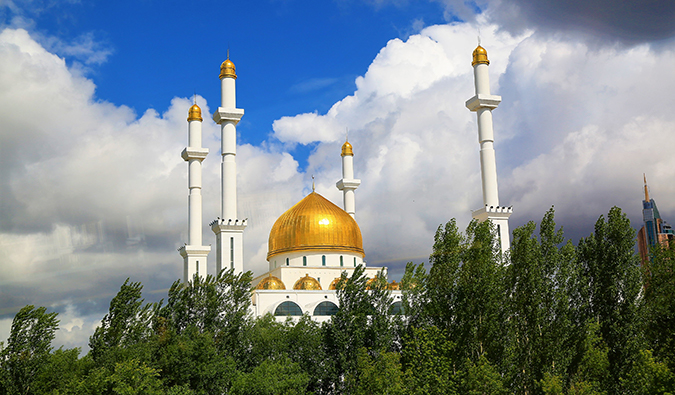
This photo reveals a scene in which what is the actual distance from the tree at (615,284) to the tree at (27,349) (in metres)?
20.3

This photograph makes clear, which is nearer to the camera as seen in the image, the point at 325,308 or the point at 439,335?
the point at 439,335

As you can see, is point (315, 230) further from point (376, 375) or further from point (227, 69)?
point (376, 375)

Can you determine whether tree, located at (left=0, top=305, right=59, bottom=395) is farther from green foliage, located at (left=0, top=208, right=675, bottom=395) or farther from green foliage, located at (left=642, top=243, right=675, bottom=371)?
green foliage, located at (left=642, top=243, right=675, bottom=371)

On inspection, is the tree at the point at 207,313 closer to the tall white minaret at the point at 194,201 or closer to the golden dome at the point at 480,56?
the tall white minaret at the point at 194,201

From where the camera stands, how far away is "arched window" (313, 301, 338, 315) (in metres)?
40.8

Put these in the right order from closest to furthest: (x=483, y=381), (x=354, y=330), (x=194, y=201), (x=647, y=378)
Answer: (x=647, y=378) → (x=483, y=381) → (x=354, y=330) → (x=194, y=201)

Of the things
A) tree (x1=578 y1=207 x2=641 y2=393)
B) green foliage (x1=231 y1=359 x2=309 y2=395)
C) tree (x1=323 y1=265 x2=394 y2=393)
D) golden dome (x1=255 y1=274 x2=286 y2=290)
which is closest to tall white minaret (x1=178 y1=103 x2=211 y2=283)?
golden dome (x1=255 y1=274 x2=286 y2=290)

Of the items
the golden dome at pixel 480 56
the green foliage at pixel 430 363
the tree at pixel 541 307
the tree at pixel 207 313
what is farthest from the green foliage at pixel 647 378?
the golden dome at pixel 480 56

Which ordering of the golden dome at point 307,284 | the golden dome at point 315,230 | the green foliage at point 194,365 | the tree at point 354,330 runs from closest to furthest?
the green foliage at point 194,365
the tree at point 354,330
the golden dome at point 307,284
the golden dome at point 315,230

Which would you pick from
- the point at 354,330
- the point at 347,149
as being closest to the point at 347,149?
the point at 347,149

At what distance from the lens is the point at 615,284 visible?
23.8m

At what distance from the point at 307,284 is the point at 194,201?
8.74 m

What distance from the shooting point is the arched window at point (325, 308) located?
40.8m

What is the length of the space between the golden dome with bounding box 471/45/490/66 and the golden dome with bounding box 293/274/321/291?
1678 cm
